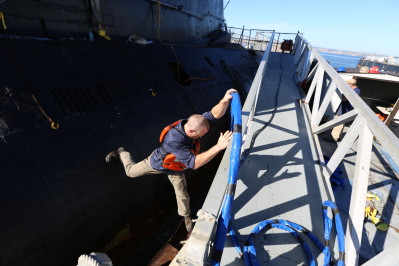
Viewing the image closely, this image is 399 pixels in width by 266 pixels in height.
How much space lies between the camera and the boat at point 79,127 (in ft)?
8.68

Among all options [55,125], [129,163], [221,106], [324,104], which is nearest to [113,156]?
[129,163]

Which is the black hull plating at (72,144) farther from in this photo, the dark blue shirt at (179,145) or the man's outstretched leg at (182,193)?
the dark blue shirt at (179,145)

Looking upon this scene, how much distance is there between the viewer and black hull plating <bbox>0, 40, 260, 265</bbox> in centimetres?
259

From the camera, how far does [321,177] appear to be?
3879 mm

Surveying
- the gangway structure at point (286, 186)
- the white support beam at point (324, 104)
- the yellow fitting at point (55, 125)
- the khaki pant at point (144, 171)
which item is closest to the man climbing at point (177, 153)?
the khaki pant at point (144, 171)

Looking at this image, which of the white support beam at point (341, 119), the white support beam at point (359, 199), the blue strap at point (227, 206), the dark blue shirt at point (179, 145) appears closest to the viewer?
the blue strap at point (227, 206)

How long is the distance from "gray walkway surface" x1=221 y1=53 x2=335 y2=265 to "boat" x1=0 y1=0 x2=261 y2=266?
68.9 inches

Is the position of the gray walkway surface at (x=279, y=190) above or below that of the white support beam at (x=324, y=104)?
below

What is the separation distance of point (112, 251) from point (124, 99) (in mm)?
2513

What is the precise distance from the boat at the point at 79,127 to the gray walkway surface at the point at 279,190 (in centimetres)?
175

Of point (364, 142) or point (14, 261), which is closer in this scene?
point (14, 261)

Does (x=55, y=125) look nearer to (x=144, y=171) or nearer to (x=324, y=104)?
(x=144, y=171)

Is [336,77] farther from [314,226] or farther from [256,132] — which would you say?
[314,226]

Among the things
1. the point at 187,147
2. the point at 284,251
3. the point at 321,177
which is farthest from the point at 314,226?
the point at 187,147
